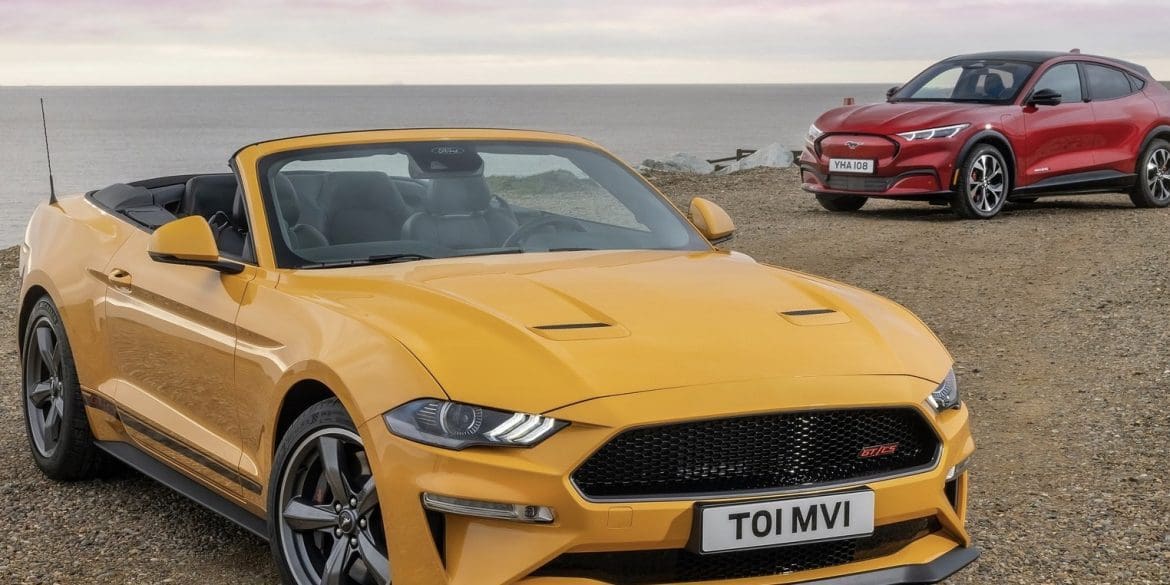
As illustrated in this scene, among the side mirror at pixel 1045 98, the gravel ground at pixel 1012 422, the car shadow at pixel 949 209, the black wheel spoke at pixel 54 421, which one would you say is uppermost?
the side mirror at pixel 1045 98

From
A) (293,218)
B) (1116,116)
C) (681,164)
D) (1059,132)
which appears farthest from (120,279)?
(681,164)

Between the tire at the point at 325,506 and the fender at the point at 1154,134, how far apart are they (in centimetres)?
1367

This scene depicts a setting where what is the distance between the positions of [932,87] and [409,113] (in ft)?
560

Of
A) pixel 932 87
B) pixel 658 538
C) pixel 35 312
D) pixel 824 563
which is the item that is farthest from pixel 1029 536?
pixel 932 87

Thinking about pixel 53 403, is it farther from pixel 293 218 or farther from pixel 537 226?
pixel 537 226

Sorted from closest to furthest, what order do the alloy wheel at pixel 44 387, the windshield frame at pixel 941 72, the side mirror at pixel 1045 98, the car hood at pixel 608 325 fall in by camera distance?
the car hood at pixel 608 325, the alloy wheel at pixel 44 387, the side mirror at pixel 1045 98, the windshield frame at pixel 941 72

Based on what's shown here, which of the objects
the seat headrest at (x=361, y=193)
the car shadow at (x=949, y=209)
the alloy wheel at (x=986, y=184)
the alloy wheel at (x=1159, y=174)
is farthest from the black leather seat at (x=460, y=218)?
the alloy wheel at (x=1159, y=174)

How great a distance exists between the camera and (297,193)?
5.04 metres

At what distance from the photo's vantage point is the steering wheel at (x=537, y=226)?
5047 millimetres

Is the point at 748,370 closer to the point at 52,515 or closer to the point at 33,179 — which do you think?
the point at 52,515

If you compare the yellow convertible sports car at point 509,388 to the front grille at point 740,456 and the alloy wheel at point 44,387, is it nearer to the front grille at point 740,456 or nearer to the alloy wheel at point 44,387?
→ the front grille at point 740,456

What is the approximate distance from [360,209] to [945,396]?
2142 mm

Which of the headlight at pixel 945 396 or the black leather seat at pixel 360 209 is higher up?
the black leather seat at pixel 360 209

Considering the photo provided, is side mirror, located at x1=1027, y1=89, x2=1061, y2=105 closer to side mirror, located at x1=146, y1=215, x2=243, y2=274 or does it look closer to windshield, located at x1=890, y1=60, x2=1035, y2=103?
windshield, located at x1=890, y1=60, x2=1035, y2=103
